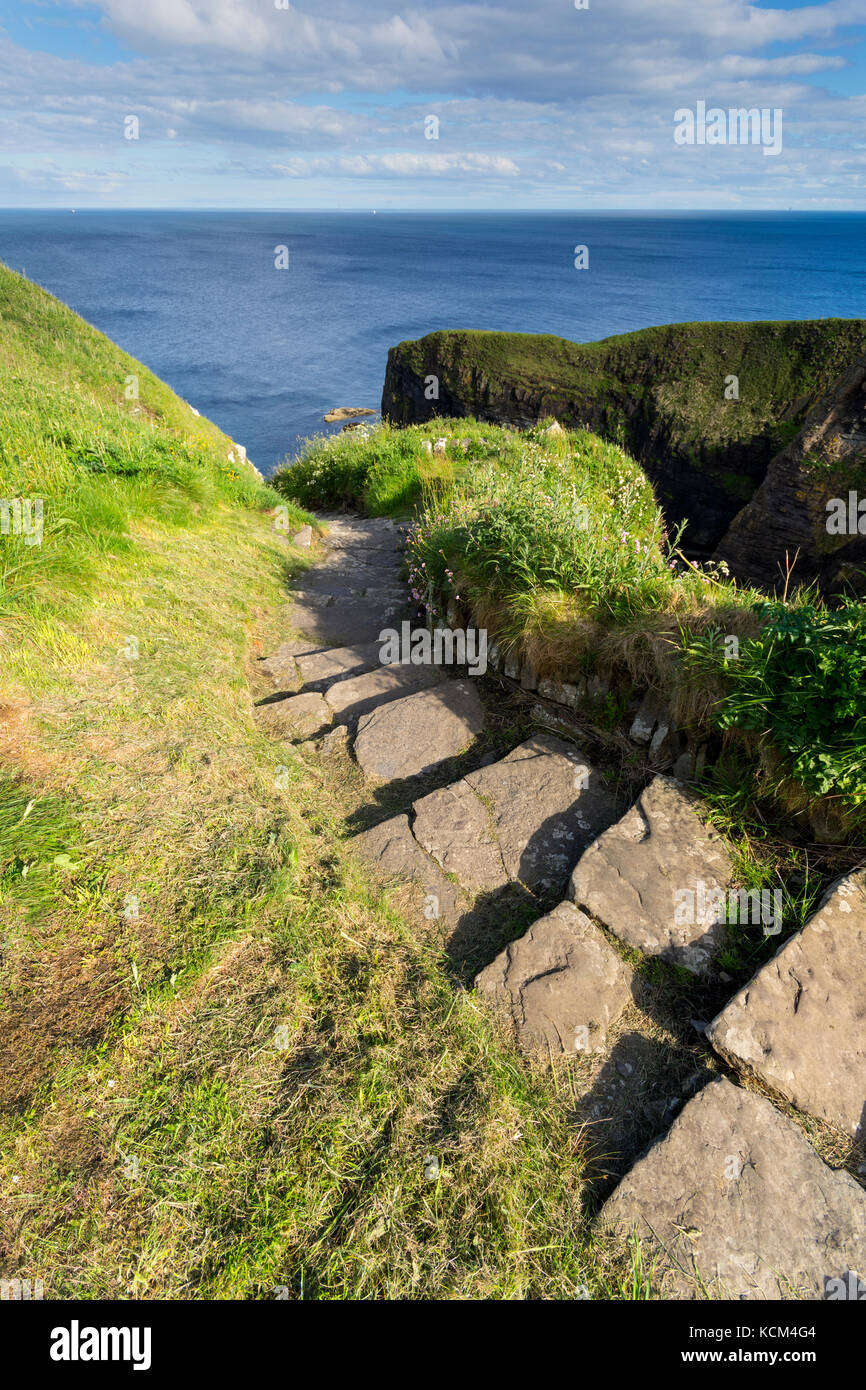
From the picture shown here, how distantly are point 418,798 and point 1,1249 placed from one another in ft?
10.1

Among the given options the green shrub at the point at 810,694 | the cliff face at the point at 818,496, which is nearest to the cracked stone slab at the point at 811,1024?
the green shrub at the point at 810,694

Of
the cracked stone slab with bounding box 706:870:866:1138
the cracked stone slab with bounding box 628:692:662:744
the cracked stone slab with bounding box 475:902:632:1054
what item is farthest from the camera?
the cracked stone slab with bounding box 628:692:662:744

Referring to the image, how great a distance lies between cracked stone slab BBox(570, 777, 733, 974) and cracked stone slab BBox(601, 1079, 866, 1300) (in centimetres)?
85

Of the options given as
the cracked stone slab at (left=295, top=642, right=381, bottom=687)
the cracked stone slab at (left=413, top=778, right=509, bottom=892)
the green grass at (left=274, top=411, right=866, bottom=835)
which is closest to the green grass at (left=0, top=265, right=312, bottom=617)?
the cracked stone slab at (left=295, top=642, right=381, bottom=687)

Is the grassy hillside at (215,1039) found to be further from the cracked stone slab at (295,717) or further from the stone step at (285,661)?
the stone step at (285,661)

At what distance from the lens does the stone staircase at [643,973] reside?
252cm

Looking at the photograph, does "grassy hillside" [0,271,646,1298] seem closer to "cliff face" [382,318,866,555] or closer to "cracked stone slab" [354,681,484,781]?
"cracked stone slab" [354,681,484,781]

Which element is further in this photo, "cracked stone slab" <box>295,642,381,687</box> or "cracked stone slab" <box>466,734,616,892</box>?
"cracked stone slab" <box>295,642,381,687</box>

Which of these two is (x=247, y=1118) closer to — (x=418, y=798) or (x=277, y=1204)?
(x=277, y=1204)

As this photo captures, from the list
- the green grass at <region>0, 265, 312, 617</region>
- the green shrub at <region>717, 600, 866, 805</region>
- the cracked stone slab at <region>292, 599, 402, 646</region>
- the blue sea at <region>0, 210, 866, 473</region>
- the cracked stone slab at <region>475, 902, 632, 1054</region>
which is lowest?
the cracked stone slab at <region>475, 902, 632, 1054</region>

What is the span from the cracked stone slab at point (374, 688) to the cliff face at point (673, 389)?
32.7 meters

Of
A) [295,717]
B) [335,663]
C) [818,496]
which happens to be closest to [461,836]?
[295,717]

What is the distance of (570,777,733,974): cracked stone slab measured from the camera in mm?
3559

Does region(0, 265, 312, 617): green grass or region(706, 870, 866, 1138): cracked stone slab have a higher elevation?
region(0, 265, 312, 617): green grass
